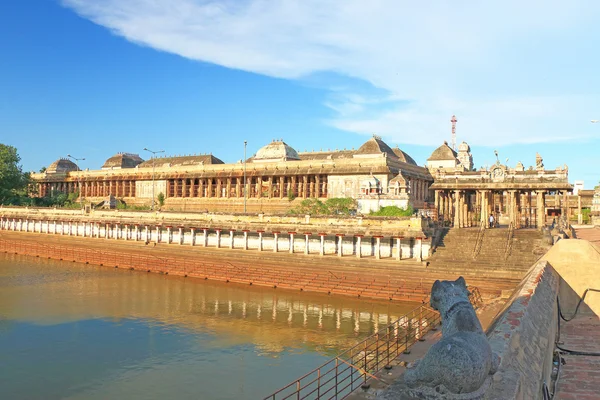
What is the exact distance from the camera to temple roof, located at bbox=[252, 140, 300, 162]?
252ft

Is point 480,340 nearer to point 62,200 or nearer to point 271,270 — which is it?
point 271,270

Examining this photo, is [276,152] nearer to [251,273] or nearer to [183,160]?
[183,160]

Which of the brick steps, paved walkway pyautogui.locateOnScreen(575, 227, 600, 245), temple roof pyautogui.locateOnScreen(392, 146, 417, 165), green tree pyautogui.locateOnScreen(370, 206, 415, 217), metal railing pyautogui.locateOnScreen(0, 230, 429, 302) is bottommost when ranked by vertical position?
metal railing pyautogui.locateOnScreen(0, 230, 429, 302)

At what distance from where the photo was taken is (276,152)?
77375 mm

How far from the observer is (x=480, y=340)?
27.5 ft

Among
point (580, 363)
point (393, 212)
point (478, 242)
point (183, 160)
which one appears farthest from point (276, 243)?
point (183, 160)

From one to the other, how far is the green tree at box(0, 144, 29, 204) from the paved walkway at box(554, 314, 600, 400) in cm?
9127

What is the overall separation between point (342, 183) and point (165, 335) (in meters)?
40.3

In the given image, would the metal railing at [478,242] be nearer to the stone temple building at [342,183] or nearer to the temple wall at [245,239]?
the temple wall at [245,239]

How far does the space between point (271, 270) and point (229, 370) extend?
21.9 meters

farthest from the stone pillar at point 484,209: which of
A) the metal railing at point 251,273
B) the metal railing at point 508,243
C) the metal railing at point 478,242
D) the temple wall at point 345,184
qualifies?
the metal railing at point 251,273

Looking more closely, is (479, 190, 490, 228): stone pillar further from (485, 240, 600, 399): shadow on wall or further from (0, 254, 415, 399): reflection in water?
(485, 240, 600, 399): shadow on wall

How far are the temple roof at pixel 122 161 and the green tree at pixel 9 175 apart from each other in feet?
50.3

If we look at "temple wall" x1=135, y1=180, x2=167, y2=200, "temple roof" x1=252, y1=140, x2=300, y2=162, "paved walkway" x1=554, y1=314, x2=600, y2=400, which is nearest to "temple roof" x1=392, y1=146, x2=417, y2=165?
"temple roof" x1=252, y1=140, x2=300, y2=162
